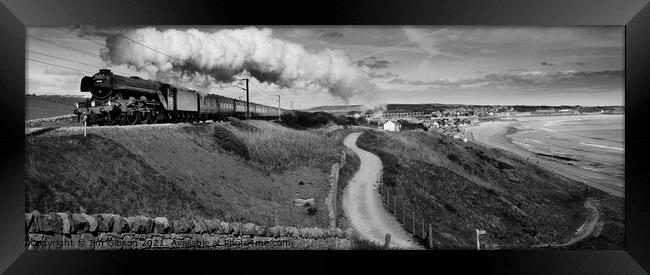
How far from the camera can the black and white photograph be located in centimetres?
877

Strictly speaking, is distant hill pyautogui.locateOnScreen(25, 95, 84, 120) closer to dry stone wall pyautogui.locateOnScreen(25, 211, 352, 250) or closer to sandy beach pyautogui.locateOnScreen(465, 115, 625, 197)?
dry stone wall pyautogui.locateOnScreen(25, 211, 352, 250)

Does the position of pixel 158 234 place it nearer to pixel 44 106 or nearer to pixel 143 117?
pixel 143 117

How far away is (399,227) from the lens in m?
9.12

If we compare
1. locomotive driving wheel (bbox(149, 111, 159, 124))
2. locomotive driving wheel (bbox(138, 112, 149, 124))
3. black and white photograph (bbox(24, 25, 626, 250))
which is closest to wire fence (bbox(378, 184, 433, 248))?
black and white photograph (bbox(24, 25, 626, 250))

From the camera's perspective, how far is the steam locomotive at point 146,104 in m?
9.20

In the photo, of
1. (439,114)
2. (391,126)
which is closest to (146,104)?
(391,126)

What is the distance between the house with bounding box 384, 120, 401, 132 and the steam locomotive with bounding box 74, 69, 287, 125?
2204 mm

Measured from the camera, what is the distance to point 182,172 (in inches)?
357

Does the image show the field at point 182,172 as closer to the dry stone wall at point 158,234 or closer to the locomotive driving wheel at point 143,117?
the dry stone wall at point 158,234

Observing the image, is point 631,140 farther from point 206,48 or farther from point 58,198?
point 58,198

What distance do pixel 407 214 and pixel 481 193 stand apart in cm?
158

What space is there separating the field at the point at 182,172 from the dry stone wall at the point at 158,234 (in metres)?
0.17
